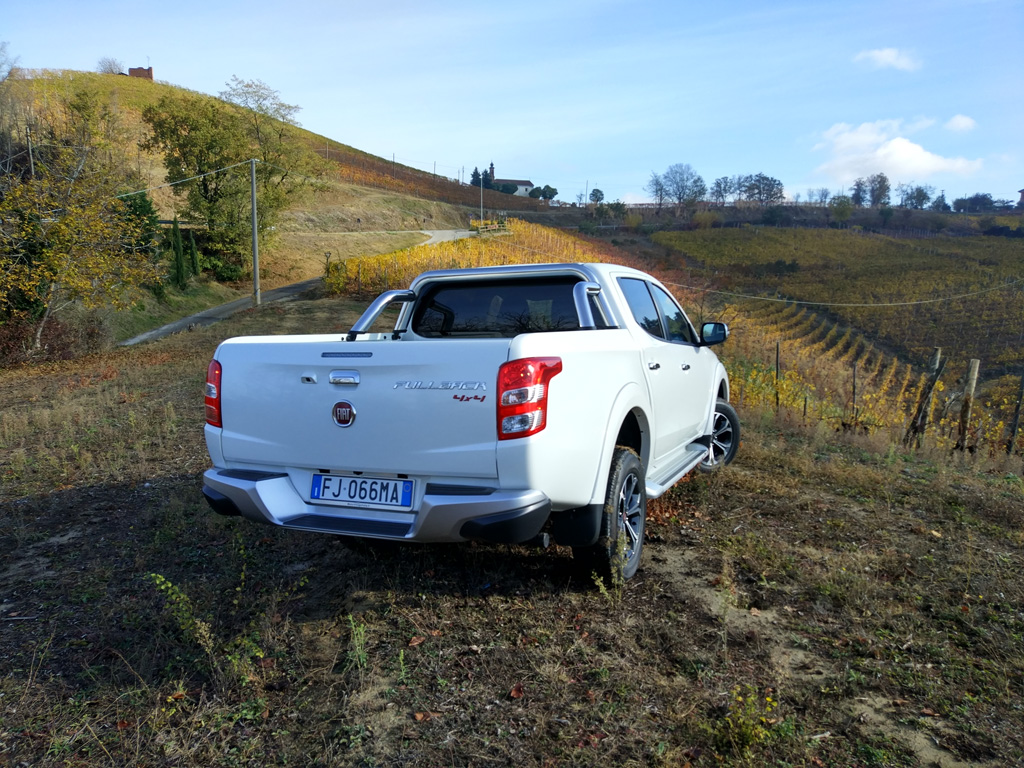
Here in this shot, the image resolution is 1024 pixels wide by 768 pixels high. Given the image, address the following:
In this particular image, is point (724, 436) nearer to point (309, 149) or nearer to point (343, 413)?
point (343, 413)

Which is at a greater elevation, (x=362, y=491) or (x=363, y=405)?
(x=363, y=405)

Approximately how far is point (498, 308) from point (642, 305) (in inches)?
43.7

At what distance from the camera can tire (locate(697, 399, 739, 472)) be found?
22.0 ft

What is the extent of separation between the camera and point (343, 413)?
11.2 ft

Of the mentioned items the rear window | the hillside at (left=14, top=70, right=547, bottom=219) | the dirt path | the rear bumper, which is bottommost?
the dirt path

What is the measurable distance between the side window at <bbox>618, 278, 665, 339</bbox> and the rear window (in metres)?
0.48

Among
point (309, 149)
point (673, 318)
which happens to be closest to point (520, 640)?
point (673, 318)

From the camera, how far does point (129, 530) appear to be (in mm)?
5199

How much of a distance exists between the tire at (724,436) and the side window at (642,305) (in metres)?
1.79

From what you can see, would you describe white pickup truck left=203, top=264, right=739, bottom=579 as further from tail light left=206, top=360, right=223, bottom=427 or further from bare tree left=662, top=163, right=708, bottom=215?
bare tree left=662, top=163, right=708, bottom=215

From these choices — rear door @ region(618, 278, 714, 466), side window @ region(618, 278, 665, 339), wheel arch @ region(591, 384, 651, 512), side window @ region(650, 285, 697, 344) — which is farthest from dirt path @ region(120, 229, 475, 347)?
wheel arch @ region(591, 384, 651, 512)

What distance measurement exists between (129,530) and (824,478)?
6.16 m

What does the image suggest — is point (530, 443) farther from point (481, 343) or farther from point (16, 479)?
point (16, 479)

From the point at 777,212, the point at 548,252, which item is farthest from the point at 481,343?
the point at 777,212
